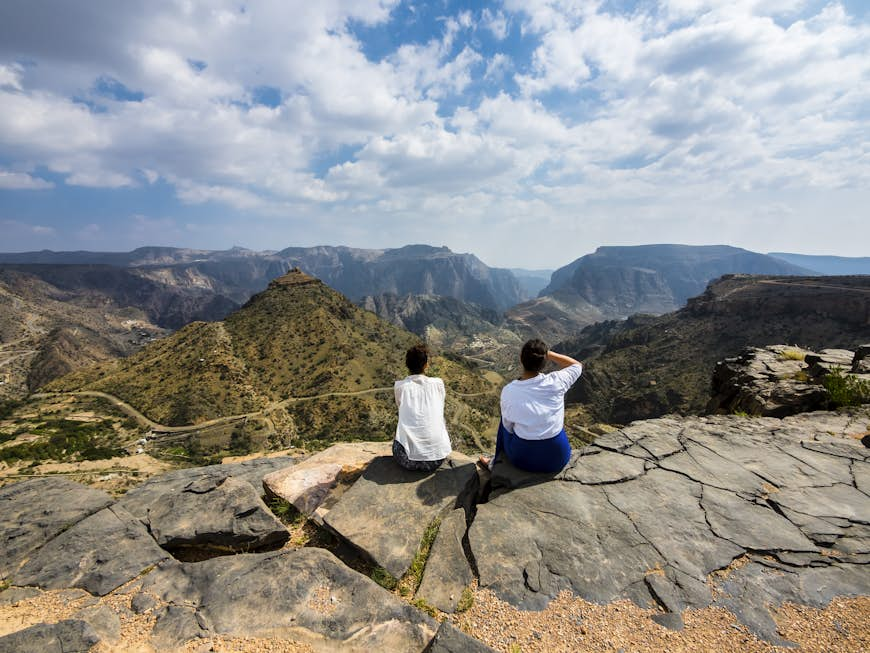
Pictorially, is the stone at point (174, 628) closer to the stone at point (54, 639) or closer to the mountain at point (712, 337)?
the stone at point (54, 639)

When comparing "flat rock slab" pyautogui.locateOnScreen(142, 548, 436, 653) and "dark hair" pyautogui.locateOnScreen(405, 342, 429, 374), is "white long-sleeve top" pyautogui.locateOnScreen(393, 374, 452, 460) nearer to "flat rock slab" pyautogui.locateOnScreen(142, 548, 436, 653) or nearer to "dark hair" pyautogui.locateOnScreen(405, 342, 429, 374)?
"dark hair" pyautogui.locateOnScreen(405, 342, 429, 374)

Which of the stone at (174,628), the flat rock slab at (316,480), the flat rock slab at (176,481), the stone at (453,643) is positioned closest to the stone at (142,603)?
the stone at (174,628)

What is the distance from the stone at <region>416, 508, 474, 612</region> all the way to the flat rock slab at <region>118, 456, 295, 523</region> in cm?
499

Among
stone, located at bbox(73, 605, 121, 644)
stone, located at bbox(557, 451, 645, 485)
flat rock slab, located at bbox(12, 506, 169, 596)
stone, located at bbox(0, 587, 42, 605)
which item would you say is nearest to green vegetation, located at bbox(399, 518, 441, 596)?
stone, located at bbox(557, 451, 645, 485)

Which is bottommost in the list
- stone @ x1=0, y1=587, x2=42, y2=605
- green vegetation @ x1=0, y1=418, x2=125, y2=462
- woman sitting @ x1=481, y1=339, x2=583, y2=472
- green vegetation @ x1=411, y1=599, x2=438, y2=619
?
green vegetation @ x1=0, y1=418, x2=125, y2=462

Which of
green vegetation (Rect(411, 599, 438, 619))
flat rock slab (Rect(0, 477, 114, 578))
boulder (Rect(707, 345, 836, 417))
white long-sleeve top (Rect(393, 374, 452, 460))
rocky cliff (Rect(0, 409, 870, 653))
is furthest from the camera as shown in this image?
boulder (Rect(707, 345, 836, 417))

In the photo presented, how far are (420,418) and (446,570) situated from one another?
273 cm

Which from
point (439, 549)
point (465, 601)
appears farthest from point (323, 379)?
point (465, 601)

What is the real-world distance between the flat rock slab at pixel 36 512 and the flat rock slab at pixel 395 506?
459cm

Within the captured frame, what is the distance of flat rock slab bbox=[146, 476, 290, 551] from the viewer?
6.41 m

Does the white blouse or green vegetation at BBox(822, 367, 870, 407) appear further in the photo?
green vegetation at BBox(822, 367, 870, 407)

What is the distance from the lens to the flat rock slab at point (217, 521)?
6406mm

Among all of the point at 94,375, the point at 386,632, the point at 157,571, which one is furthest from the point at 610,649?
the point at 94,375

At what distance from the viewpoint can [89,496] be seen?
721 centimetres
